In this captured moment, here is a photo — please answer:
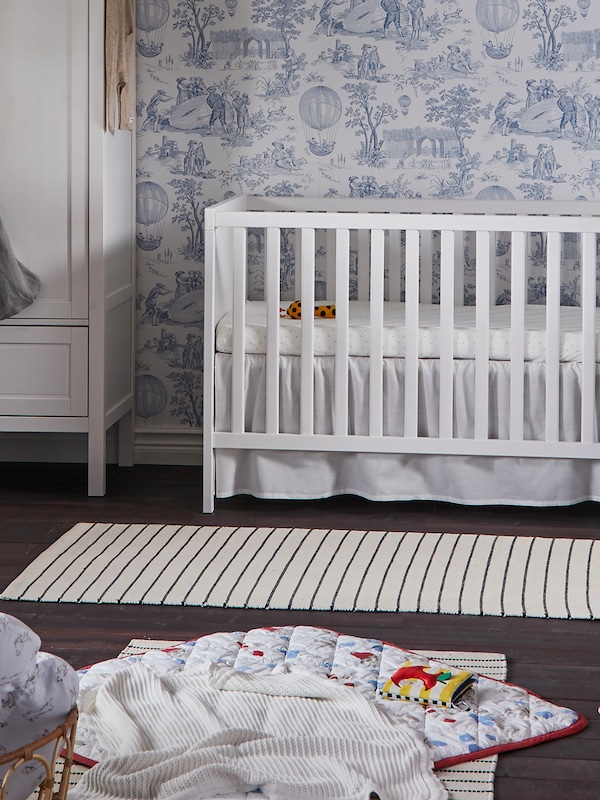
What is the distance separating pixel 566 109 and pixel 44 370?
188 cm

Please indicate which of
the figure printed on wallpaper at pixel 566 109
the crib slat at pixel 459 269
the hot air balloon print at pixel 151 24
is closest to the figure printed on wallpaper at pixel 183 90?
the hot air balloon print at pixel 151 24

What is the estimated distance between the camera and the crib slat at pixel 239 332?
9.91ft

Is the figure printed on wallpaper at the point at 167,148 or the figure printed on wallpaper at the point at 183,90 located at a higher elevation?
the figure printed on wallpaper at the point at 183,90

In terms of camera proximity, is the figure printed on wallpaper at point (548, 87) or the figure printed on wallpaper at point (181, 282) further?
the figure printed on wallpaper at point (181, 282)

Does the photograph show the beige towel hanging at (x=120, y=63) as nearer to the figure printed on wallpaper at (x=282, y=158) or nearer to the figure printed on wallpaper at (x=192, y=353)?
the figure printed on wallpaper at (x=282, y=158)

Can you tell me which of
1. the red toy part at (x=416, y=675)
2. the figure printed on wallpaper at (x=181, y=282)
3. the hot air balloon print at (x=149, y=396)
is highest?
the figure printed on wallpaper at (x=181, y=282)

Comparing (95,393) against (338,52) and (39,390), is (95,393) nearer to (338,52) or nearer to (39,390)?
(39,390)

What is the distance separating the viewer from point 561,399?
9.91 feet

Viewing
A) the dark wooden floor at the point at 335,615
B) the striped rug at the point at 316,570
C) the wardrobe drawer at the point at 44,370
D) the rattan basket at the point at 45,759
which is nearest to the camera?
the rattan basket at the point at 45,759

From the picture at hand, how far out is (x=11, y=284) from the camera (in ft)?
10.3

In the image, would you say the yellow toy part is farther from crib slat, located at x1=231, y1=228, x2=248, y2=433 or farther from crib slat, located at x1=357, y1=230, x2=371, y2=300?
crib slat, located at x1=357, y1=230, x2=371, y2=300

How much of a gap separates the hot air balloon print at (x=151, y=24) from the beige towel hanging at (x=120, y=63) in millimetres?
187

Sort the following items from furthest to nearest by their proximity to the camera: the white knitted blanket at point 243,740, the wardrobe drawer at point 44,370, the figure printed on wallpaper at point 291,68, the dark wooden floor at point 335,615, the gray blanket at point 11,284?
the figure printed on wallpaper at point 291,68 → the wardrobe drawer at point 44,370 → the gray blanket at point 11,284 → the dark wooden floor at point 335,615 → the white knitted blanket at point 243,740

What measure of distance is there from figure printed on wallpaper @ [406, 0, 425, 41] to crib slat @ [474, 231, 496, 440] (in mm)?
979
